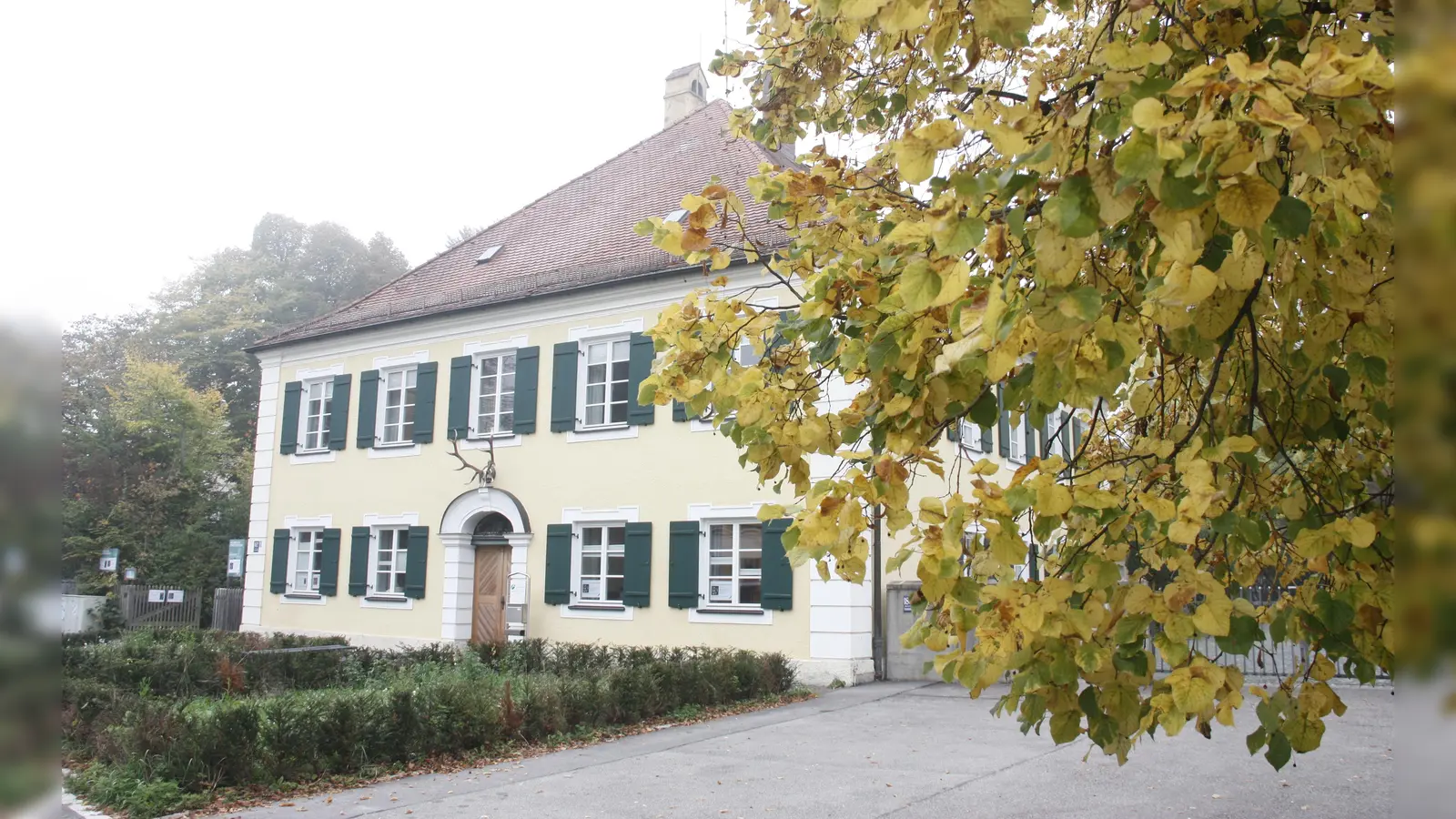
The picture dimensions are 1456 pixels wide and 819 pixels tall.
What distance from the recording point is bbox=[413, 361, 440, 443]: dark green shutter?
64.4 feet

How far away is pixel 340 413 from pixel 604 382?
665cm

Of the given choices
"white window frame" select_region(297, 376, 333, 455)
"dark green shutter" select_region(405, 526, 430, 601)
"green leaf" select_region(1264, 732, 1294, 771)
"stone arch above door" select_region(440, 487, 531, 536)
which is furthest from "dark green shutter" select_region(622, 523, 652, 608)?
"green leaf" select_region(1264, 732, 1294, 771)

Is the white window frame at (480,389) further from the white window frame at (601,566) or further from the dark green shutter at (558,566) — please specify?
the white window frame at (601,566)

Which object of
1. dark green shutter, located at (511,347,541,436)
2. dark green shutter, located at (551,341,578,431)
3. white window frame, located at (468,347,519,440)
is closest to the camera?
dark green shutter, located at (551,341,578,431)

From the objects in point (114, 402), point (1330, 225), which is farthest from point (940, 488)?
point (114, 402)

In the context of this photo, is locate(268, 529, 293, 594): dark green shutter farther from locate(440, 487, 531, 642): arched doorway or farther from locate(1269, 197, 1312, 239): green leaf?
locate(1269, 197, 1312, 239): green leaf

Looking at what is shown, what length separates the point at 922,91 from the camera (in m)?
3.89

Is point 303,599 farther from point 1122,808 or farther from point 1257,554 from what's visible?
point 1257,554

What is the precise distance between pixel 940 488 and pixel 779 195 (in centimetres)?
1469

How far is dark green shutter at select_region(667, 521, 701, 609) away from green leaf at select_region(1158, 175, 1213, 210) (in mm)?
14517

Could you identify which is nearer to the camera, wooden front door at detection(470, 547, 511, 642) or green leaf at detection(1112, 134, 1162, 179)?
green leaf at detection(1112, 134, 1162, 179)

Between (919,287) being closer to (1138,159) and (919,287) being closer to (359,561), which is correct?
(1138,159)

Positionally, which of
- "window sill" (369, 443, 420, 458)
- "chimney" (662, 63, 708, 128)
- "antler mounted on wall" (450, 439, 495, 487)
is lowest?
"antler mounted on wall" (450, 439, 495, 487)

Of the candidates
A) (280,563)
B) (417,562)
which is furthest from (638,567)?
(280,563)
